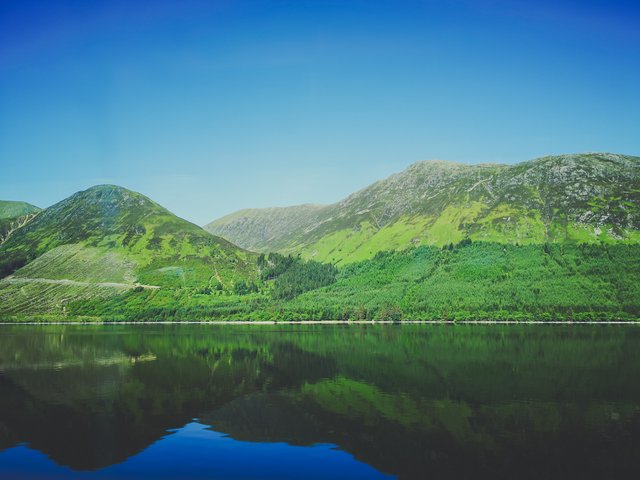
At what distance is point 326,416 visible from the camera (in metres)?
52.1

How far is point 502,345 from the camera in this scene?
117m

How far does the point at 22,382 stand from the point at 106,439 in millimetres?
38831

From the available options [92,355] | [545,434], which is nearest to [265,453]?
[545,434]

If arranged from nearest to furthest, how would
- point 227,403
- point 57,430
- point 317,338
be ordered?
1. point 57,430
2. point 227,403
3. point 317,338

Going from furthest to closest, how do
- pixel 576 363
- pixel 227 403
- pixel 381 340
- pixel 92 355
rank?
pixel 381 340 → pixel 92 355 → pixel 576 363 → pixel 227 403

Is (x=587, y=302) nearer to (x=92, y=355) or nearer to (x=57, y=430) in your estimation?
(x=92, y=355)

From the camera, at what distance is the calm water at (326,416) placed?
37.8m

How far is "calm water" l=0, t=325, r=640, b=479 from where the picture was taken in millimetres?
37844

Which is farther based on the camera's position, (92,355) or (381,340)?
(381,340)

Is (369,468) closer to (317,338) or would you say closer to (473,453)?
(473,453)

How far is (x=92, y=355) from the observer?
353 ft

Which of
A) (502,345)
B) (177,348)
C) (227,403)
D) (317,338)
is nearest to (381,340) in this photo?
(317,338)

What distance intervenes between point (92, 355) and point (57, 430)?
6487cm

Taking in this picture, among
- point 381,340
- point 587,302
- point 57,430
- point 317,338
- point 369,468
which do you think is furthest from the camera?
point 587,302
